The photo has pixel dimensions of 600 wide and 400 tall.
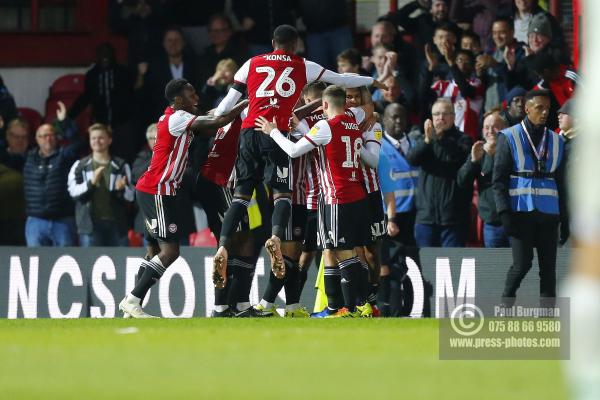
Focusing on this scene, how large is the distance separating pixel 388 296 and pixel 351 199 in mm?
2850

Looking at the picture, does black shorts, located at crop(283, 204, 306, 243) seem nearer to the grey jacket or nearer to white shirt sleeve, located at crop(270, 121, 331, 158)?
white shirt sleeve, located at crop(270, 121, 331, 158)

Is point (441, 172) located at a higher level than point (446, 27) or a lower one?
lower

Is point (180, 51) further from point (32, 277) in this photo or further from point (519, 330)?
point (519, 330)

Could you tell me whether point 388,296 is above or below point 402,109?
below

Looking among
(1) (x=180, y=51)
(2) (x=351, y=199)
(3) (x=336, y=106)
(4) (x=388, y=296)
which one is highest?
(1) (x=180, y=51)

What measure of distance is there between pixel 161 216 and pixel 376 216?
86.8 inches

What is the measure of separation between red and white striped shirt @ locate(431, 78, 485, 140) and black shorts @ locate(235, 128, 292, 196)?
4042 millimetres

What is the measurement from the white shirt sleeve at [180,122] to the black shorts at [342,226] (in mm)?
1443

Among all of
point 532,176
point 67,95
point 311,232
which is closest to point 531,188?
point 532,176

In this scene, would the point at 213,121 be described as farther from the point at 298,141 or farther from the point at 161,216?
the point at 161,216

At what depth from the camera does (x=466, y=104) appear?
15.5 meters

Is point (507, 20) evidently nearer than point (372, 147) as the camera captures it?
No

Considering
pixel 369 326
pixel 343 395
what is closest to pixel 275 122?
pixel 369 326

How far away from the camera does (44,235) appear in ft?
53.6
